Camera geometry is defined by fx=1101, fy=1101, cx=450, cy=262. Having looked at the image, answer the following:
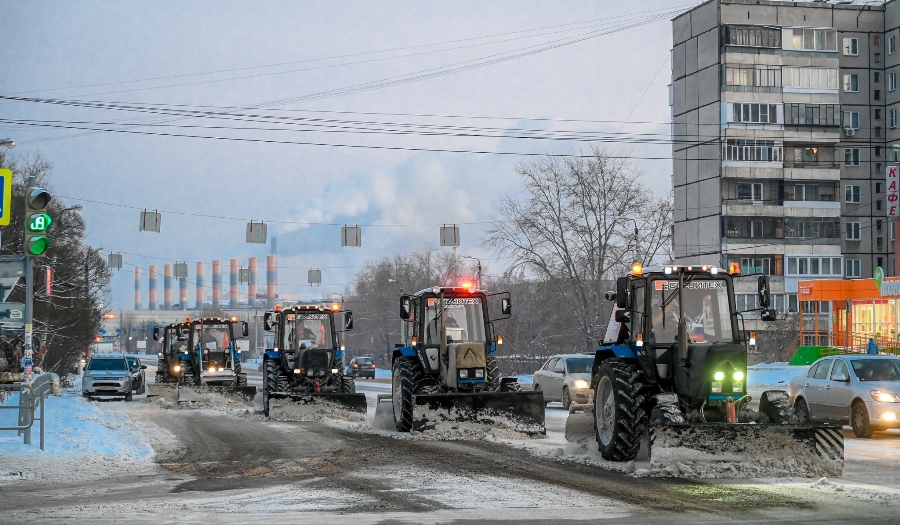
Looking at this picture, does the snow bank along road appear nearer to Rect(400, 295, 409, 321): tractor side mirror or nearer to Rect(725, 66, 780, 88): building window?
Rect(400, 295, 409, 321): tractor side mirror

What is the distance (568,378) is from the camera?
29781mm

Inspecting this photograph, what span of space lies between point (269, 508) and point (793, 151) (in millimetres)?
68658

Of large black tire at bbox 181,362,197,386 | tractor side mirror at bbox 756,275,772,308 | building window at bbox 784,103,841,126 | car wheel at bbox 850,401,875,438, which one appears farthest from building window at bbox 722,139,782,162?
tractor side mirror at bbox 756,275,772,308

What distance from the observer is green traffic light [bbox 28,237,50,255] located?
1576 centimetres

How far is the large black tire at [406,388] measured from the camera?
800 inches

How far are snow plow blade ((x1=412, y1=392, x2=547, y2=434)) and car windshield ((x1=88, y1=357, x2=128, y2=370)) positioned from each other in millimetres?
22953

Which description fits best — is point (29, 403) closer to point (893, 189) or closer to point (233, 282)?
point (893, 189)

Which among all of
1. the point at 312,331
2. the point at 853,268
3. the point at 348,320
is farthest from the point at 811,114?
the point at 348,320

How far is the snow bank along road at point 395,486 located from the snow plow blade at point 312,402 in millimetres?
4319

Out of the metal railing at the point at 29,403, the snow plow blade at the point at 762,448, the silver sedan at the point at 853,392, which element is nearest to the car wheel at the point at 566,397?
the silver sedan at the point at 853,392

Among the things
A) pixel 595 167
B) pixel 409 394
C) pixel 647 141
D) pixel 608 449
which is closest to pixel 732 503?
pixel 608 449

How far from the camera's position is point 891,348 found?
48.3m

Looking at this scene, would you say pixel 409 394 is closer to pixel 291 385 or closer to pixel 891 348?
pixel 291 385

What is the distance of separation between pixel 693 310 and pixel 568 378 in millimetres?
15439
